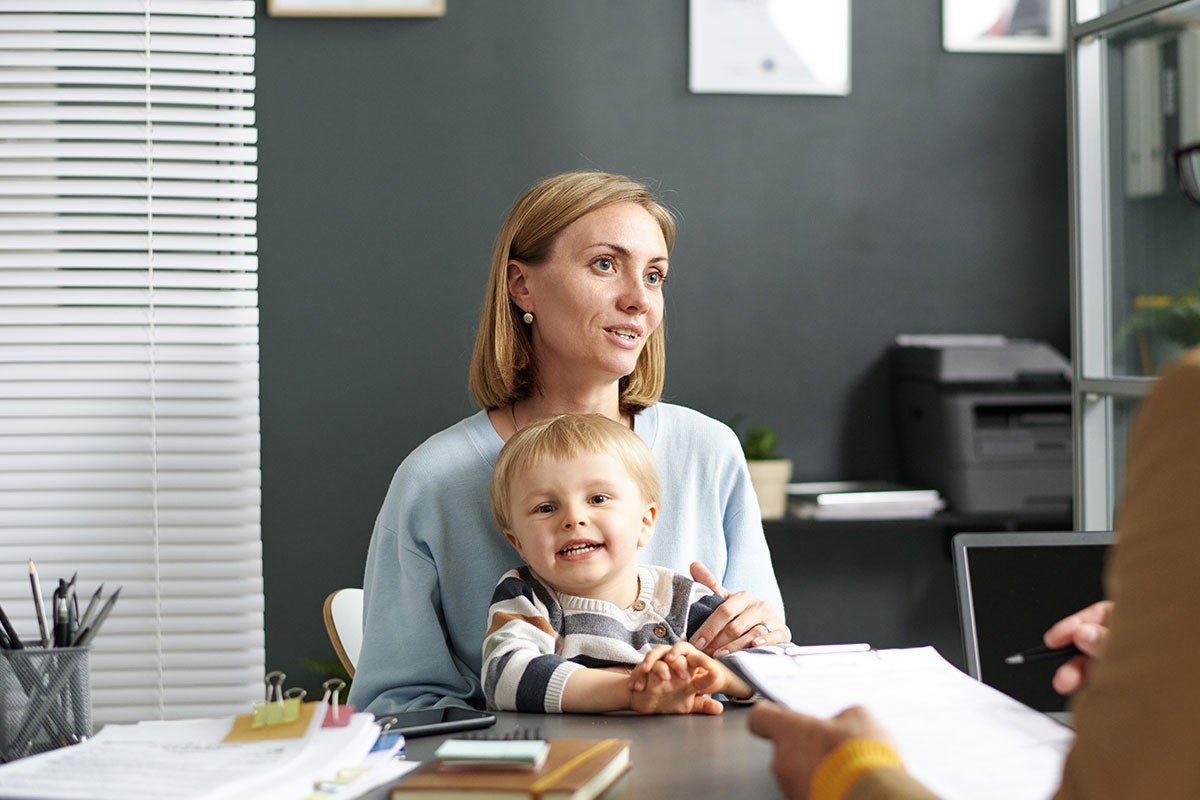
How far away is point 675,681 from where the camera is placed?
1.28m

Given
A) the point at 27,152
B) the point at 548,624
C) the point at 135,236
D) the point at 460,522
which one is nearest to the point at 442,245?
the point at 135,236

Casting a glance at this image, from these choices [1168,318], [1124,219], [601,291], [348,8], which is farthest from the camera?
[348,8]

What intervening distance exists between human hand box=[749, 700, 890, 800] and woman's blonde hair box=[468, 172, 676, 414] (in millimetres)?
1068

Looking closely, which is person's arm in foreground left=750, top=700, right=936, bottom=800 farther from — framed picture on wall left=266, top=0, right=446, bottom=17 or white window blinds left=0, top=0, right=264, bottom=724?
framed picture on wall left=266, top=0, right=446, bottom=17

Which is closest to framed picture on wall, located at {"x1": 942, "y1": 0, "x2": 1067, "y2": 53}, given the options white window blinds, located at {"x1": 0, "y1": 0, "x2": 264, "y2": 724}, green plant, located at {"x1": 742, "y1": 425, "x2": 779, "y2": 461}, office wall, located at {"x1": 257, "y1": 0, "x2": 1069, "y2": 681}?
office wall, located at {"x1": 257, "y1": 0, "x2": 1069, "y2": 681}

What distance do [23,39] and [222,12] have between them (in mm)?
547

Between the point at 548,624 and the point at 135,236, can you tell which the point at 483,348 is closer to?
the point at 548,624

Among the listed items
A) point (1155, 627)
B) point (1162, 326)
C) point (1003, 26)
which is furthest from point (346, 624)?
point (1003, 26)

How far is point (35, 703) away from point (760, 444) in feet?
8.15

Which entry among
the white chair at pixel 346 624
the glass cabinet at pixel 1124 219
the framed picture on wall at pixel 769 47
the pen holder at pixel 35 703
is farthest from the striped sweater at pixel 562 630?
the framed picture on wall at pixel 769 47

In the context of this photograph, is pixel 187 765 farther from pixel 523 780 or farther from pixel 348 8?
pixel 348 8

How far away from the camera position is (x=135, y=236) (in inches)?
133

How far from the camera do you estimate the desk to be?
1021mm

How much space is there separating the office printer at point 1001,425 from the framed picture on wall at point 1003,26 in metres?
0.99
